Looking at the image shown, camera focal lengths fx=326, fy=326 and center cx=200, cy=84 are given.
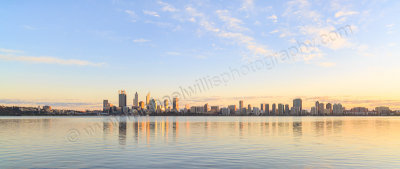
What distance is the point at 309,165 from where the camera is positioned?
102ft

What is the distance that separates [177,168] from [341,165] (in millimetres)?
15781

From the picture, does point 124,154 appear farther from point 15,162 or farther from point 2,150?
point 2,150

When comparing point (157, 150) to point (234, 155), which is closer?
point (234, 155)

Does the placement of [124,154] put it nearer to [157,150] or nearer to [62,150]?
[157,150]

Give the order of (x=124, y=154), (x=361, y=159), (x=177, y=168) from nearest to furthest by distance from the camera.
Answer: (x=177, y=168), (x=361, y=159), (x=124, y=154)

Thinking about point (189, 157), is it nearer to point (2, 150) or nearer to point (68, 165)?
point (68, 165)

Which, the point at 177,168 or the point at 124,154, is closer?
the point at 177,168

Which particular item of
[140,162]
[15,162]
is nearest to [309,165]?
[140,162]

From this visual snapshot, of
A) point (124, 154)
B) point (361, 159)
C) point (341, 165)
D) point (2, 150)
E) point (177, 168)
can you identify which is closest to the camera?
point (177, 168)

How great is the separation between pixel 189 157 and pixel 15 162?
17.6 m

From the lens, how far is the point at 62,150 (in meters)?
41.9

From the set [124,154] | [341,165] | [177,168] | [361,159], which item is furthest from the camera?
[124,154]

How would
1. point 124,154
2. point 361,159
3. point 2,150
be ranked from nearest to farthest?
point 361,159 < point 124,154 < point 2,150

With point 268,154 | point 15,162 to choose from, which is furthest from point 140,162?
point 268,154
